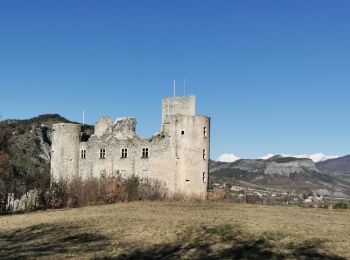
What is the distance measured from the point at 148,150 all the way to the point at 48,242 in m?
28.4

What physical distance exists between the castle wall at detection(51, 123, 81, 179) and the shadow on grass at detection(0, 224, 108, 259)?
26244 mm

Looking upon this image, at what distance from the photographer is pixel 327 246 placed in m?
20.3

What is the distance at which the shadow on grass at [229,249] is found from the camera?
1869cm

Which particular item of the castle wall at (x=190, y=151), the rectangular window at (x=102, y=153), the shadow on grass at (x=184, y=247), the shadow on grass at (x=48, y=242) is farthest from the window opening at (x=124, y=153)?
the shadow on grass at (x=184, y=247)

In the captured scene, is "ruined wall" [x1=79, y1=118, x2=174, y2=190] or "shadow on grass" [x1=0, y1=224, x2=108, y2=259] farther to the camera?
"ruined wall" [x1=79, y1=118, x2=174, y2=190]

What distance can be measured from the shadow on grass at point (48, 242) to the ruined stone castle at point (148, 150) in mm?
22356

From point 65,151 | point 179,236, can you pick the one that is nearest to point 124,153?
point 65,151

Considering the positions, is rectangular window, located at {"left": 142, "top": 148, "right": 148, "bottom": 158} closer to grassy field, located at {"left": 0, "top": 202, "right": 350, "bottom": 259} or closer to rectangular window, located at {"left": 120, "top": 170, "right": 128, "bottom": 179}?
rectangular window, located at {"left": 120, "top": 170, "right": 128, "bottom": 179}

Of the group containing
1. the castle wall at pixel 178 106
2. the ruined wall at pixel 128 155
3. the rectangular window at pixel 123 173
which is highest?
the castle wall at pixel 178 106

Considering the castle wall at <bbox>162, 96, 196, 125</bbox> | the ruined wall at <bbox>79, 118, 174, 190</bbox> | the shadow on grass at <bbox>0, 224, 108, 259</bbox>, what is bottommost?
the shadow on grass at <bbox>0, 224, 108, 259</bbox>

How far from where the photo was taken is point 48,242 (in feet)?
73.6

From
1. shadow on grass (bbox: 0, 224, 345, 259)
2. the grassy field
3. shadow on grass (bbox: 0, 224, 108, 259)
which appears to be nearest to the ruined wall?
the grassy field

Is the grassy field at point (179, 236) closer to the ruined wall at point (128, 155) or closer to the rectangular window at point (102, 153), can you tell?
the ruined wall at point (128, 155)

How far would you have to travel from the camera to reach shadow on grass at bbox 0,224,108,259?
19750 mm
